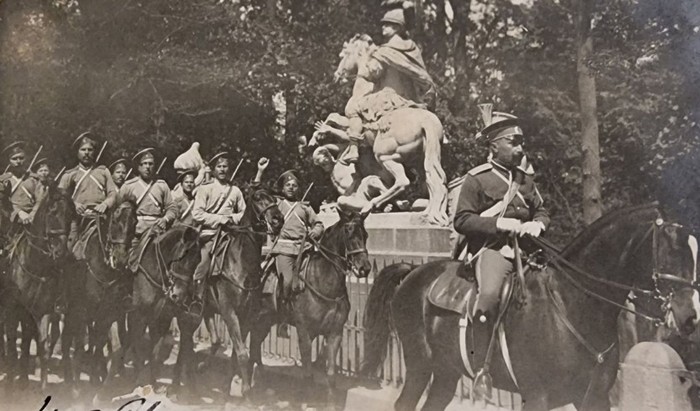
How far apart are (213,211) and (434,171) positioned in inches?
83.5

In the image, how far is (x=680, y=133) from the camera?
18.6 feet

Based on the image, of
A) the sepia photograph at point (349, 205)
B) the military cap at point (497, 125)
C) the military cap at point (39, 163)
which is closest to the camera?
the sepia photograph at point (349, 205)

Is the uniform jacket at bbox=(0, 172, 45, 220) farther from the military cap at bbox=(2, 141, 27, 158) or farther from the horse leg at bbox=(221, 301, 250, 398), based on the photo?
the horse leg at bbox=(221, 301, 250, 398)

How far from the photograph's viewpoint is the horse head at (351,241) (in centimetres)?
588

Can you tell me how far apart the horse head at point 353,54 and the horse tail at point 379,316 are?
1915 mm

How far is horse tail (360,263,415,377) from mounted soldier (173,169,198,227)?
6.17 feet

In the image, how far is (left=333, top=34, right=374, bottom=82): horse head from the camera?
6.18 metres

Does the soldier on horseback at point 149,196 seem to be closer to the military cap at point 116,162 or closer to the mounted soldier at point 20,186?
the military cap at point 116,162

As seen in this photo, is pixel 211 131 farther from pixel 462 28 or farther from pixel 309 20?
pixel 462 28

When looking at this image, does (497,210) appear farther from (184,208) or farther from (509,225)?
(184,208)

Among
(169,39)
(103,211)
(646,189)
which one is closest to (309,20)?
(169,39)

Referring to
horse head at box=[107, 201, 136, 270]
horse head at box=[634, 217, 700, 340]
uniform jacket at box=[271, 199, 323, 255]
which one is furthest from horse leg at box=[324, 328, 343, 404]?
horse head at box=[634, 217, 700, 340]

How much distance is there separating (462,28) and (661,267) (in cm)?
278
